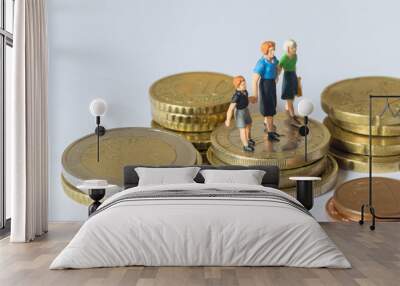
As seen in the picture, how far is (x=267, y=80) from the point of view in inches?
265

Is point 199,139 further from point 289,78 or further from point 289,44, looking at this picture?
point 289,44

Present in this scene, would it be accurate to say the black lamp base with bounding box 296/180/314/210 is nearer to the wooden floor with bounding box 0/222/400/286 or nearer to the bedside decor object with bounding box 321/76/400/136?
the bedside decor object with bounding box 321/76/400/136

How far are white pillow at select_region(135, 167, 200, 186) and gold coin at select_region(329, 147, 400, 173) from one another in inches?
71.8

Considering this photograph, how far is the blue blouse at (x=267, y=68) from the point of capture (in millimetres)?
6723

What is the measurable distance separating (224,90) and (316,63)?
115 cm

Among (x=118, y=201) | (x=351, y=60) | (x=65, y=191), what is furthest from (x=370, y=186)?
(x=65, y=191)

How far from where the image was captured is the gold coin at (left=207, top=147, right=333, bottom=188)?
6598mm

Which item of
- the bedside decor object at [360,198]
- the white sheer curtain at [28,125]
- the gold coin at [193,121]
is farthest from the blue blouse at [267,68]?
the white sheer curtain at [28,125]

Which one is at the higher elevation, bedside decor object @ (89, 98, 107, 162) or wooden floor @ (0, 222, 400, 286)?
bedside decor object @ (89, 98, 107, 162)

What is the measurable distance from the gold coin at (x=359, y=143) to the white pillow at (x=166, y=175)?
5.90 ft

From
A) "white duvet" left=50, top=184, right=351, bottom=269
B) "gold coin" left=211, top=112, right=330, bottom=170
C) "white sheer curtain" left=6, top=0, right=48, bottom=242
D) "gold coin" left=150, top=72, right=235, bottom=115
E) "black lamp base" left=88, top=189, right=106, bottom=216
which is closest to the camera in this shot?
"white duvet" left=50, top=184, right=351, bottom=269

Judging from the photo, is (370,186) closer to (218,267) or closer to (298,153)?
(298,153)

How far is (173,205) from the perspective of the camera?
4402 millimetres

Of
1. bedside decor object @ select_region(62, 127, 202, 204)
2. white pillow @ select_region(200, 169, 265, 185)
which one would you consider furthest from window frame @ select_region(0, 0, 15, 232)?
white pillow @ select_region(200, 169, 265, 185)
